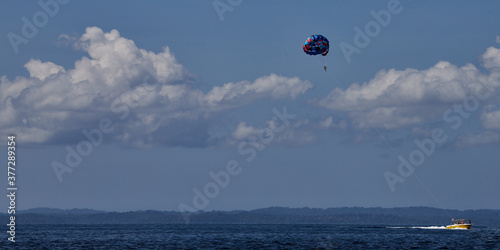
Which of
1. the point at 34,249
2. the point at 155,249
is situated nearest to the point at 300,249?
the point at 155,249

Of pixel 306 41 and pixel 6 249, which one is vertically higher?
pixel 306 41

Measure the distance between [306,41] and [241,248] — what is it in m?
42.9

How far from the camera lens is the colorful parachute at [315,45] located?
117250mm

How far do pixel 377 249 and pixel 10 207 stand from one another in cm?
6941

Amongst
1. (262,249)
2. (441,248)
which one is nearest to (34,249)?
(262,249)

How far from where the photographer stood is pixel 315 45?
384 ft

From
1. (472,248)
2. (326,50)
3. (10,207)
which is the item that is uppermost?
(326,50)

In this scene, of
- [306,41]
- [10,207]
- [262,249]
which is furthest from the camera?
[262,249]

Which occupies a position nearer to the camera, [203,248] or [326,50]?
[326,50]

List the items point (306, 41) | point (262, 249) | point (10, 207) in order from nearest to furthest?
point (10, 207)
point (306, 41)
point (262, 249)

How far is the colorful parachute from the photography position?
11725cm

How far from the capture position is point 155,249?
12712 centimetres

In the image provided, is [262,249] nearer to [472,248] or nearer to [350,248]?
[350,248]

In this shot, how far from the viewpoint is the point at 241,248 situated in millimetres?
128750
